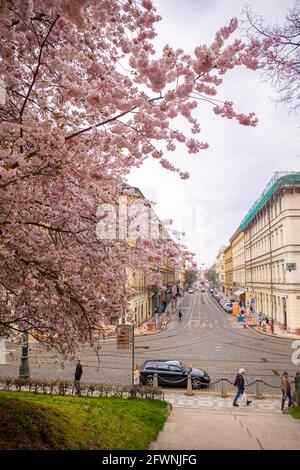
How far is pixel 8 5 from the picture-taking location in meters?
4.12

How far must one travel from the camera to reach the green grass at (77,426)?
6250mm

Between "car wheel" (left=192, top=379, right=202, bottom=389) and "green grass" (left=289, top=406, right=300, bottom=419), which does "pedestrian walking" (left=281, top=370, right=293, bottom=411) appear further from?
"car wheel" (left=192, top=379, right=202, bottom=389)

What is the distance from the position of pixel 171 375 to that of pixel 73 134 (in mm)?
15093

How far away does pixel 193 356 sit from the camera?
24641mm

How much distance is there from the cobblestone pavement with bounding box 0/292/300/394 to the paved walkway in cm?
307

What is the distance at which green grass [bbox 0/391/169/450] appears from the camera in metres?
6.25

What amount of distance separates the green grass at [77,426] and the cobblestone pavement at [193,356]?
12.2 ft

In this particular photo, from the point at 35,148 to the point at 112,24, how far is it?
2.48m

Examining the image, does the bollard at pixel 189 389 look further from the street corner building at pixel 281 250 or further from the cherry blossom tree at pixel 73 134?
the street corner building at pixel 281 250

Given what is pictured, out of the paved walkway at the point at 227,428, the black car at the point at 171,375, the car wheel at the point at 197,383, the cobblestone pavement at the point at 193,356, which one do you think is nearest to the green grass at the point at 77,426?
the paved walkway at the point at 227,428

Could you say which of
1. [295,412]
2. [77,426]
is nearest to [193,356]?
[295,412]

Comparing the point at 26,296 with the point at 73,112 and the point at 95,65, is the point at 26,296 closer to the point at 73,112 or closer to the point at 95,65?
the point at 73,112

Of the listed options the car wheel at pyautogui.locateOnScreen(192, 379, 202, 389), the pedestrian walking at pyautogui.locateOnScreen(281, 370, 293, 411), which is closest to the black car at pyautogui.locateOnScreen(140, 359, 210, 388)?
the car wheel at pyautogui.locateOnScreen(192, 379, 202, 389)
